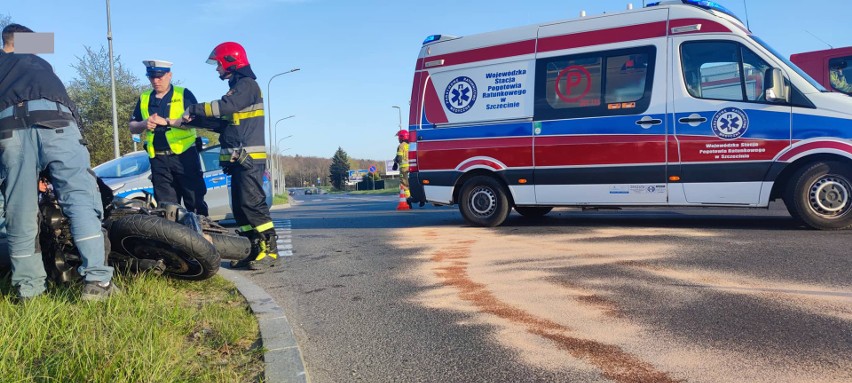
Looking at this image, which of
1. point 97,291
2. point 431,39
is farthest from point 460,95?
point 97,291

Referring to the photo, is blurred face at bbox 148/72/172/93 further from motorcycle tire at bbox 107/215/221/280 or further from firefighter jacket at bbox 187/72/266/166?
motorcycle tire at bbox 107/215/221/280

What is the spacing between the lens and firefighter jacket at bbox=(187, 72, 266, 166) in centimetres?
566

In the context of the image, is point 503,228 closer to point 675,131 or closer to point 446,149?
point 446,149

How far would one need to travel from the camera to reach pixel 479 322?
376 cm

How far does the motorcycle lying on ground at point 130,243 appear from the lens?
13.0ft

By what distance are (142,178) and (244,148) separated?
484 cm

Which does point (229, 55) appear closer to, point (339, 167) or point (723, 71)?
point (723, 71)

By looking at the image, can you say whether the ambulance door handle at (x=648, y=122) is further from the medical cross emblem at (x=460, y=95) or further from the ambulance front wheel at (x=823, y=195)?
the medical cross emblem at (x=460, y=95)

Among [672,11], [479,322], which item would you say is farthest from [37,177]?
[672,11]

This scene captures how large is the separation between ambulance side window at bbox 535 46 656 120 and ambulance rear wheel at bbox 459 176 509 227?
3.70ft

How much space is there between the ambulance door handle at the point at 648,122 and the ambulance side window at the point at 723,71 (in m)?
0.46

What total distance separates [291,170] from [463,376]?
164 metres

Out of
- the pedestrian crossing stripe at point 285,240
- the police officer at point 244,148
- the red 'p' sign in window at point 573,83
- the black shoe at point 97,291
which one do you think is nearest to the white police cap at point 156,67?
the police officer at point 244,148

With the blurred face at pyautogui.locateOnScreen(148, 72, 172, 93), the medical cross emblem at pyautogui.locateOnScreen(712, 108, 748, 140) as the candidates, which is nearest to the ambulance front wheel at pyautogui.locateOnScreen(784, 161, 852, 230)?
the medical cross emblem at pyautogui.locateOnScreen(712, 108, 748, 140)
